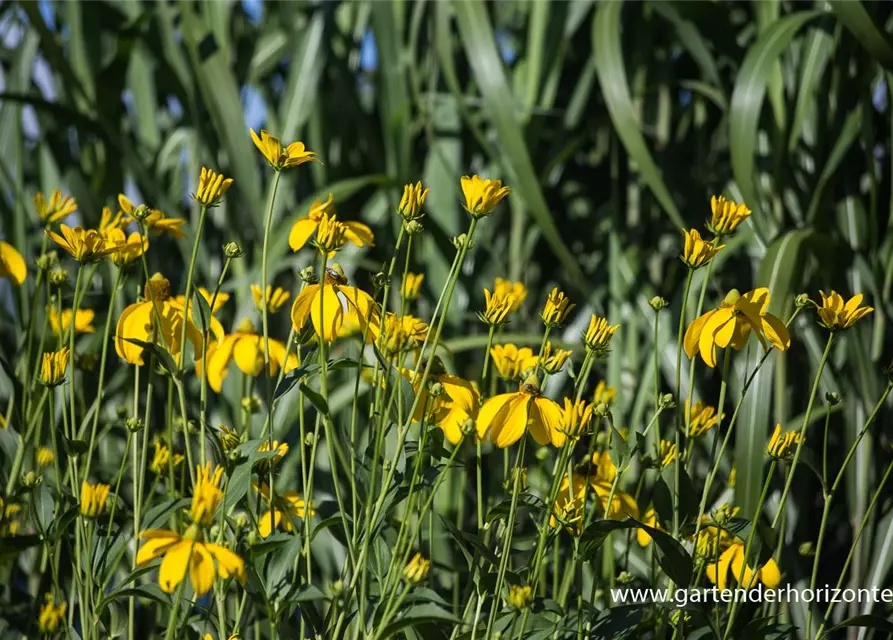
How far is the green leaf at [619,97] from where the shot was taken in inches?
40.0

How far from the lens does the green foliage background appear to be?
1.04 metres

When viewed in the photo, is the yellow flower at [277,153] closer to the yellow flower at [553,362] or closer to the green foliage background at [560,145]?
the yellow flower at [553,362]

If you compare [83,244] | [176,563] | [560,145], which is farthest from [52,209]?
[560,145]

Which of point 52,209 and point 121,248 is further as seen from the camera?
point 52,209

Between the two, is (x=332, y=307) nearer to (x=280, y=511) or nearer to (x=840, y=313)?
(x=280, y=511)

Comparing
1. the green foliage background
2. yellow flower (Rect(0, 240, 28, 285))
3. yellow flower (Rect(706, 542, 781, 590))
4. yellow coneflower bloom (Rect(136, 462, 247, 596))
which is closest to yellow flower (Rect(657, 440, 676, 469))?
yellow flower (Rect(706, 542, 781, 590))

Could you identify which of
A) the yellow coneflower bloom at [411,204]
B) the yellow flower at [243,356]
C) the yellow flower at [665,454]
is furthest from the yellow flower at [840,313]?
the yellow flower at [243,356]

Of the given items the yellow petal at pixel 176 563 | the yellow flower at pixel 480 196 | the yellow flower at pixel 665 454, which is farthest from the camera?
the yellow flower at pixel 665 454

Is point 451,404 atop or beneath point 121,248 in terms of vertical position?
beneath

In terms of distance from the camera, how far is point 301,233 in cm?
59

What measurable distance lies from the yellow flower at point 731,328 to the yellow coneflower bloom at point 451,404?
0.13 m

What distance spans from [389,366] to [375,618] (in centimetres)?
14

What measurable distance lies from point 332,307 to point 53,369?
0.17 m

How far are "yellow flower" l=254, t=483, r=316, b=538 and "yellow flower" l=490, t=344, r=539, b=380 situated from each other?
0.15 meters
